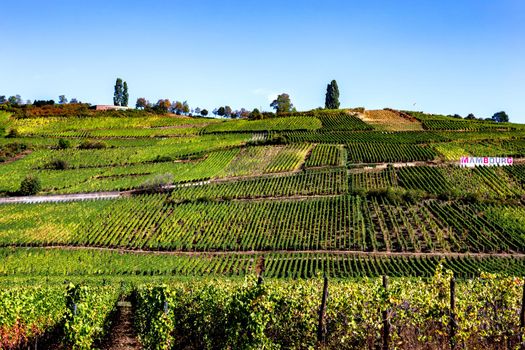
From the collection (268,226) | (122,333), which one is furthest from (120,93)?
(122,333)

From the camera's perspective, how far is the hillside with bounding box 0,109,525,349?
22.0 meters

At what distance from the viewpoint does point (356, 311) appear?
20781 mm

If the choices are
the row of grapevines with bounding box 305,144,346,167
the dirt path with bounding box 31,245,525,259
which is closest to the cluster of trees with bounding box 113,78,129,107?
the row of grapevines with bounding box 305,144,346,167

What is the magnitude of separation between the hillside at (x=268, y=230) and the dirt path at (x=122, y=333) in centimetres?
41

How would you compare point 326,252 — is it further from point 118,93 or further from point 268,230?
A: point 118,93

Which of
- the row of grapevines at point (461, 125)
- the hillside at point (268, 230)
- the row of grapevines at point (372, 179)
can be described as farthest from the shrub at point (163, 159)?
the row of grapevines at point (461, 125)

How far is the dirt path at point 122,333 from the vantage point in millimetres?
28391

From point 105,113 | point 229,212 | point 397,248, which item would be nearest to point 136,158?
point 229,212

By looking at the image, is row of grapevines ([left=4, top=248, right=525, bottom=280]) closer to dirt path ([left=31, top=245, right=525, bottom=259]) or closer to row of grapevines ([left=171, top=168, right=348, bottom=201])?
dirt path ([left=31, top=245, right=525, bottom=259])

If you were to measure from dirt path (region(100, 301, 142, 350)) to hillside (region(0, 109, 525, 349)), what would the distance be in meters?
0.41

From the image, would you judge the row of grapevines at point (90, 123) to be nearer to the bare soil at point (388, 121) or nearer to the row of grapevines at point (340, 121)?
the row of grapevines at point (340, 121)

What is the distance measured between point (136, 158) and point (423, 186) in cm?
5630

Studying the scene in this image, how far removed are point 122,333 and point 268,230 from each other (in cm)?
3368

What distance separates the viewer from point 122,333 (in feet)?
100
